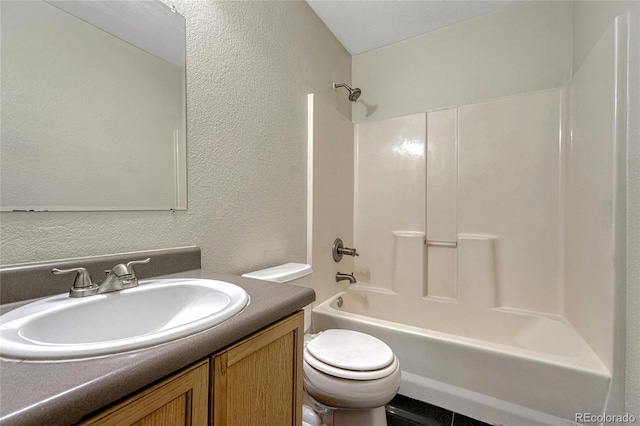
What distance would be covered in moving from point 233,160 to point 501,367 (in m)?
1.54

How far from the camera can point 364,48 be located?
2.27 metres

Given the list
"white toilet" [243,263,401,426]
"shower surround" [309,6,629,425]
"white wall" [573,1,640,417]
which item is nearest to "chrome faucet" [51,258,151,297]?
"white toilet" [243,263,401,426]

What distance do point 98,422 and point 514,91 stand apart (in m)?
2.44

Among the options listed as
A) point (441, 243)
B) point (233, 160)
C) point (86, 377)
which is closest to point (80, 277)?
point (86, 377)

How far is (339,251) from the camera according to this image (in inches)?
81.8

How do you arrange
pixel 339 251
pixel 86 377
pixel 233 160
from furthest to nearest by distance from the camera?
pixel 339 251 → pixel 233 160 → pixel 86 377

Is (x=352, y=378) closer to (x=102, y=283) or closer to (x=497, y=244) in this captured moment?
(x=102, y=283)

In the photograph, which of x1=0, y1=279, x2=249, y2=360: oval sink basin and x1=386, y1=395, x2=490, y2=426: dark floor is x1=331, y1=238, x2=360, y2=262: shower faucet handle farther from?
x1=0, y1=279, x2=249, y2=360: oval sink basin

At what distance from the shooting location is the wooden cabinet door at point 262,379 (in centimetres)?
53

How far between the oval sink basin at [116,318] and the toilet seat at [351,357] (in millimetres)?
592

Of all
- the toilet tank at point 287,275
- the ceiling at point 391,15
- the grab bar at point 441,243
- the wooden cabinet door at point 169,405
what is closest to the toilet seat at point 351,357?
the toilet tank at point 287,275

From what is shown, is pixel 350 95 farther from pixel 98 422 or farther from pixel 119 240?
pixel 98 422

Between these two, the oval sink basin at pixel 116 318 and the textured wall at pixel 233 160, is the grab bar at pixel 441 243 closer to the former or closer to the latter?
the textured wall at pixel 233 160

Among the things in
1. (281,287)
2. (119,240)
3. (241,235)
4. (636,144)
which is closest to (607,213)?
(636,144)
